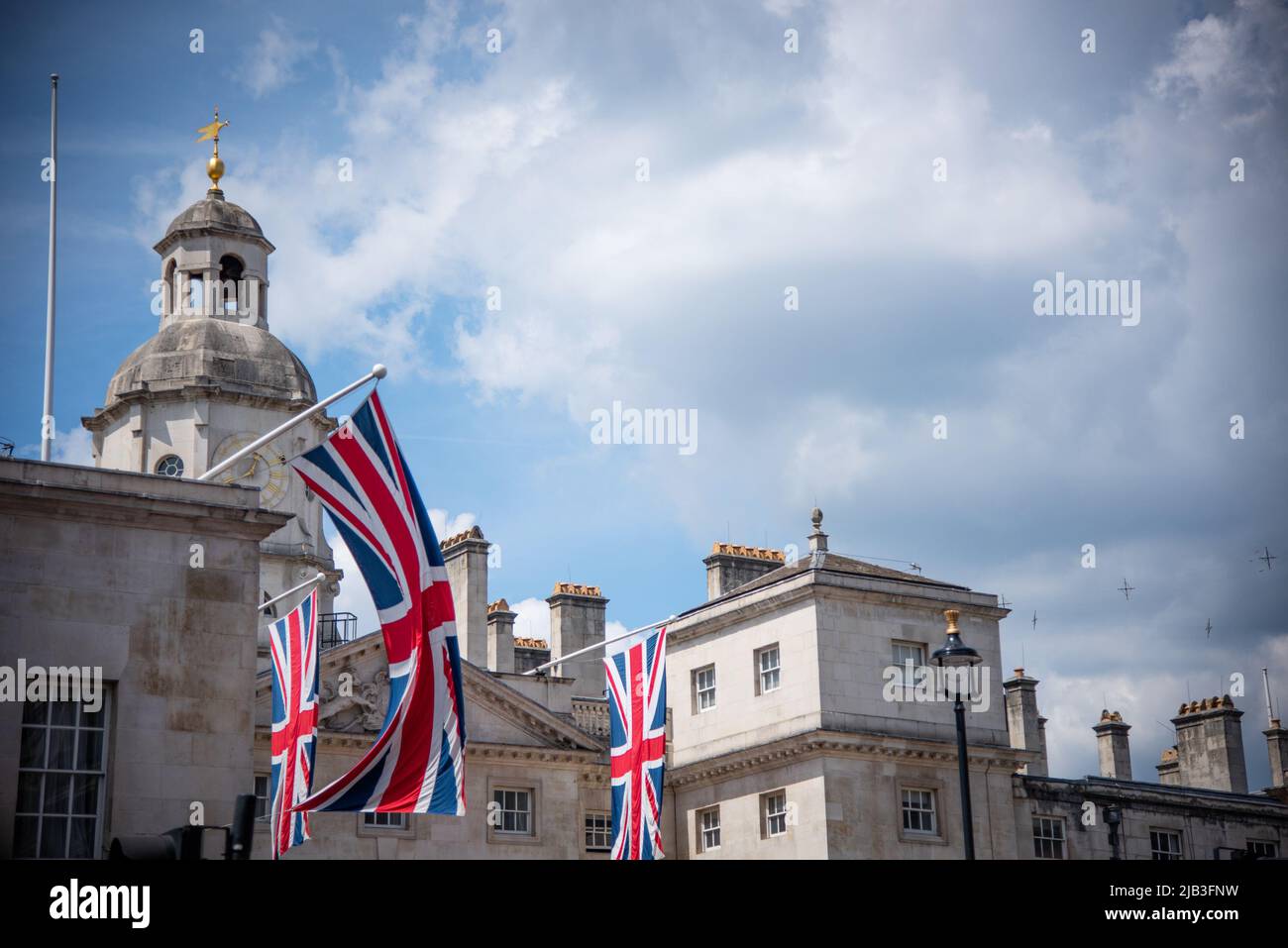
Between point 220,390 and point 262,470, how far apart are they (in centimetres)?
261

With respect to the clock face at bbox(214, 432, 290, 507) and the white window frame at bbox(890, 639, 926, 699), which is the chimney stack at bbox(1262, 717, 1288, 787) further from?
the clock face at bbox(214, 432, 290, 507)

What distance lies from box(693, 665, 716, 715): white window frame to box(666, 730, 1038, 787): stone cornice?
170cm

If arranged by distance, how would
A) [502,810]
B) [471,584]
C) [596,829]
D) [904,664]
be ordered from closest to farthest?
1. [502,810]
2. [904,664]
3. [596,829]
4. [471,584]

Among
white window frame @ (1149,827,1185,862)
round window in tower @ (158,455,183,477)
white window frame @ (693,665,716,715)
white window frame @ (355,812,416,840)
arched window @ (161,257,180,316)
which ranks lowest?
white window frame @ (1149,827,1185,862)

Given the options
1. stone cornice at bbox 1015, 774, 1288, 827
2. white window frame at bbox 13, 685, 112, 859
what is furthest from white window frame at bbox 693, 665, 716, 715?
white window frame at bbox 13, 685, 112, 859

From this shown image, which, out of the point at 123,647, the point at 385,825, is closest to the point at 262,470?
the point at 385,825

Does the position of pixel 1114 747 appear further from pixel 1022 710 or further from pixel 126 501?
pixel 126 501

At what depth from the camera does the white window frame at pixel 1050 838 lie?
49.3m

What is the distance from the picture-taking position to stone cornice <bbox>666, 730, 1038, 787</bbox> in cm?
→ 4509

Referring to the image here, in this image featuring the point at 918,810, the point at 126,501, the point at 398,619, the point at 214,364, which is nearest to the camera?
the point at 398,619

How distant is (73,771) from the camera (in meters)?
27.9

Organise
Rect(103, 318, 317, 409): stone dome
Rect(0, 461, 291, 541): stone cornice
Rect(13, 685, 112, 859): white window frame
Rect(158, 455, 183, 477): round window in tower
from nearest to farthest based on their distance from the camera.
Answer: Rect(13, 685, 112, 859): white window frame, Rect(0, 461, 291, 541): stone cornice, Rect(158, 455, 183, 477): round window in tower, Rect(103, 318, 317, 409): stone dome

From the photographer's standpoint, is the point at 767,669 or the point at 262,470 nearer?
the point at 767,669
